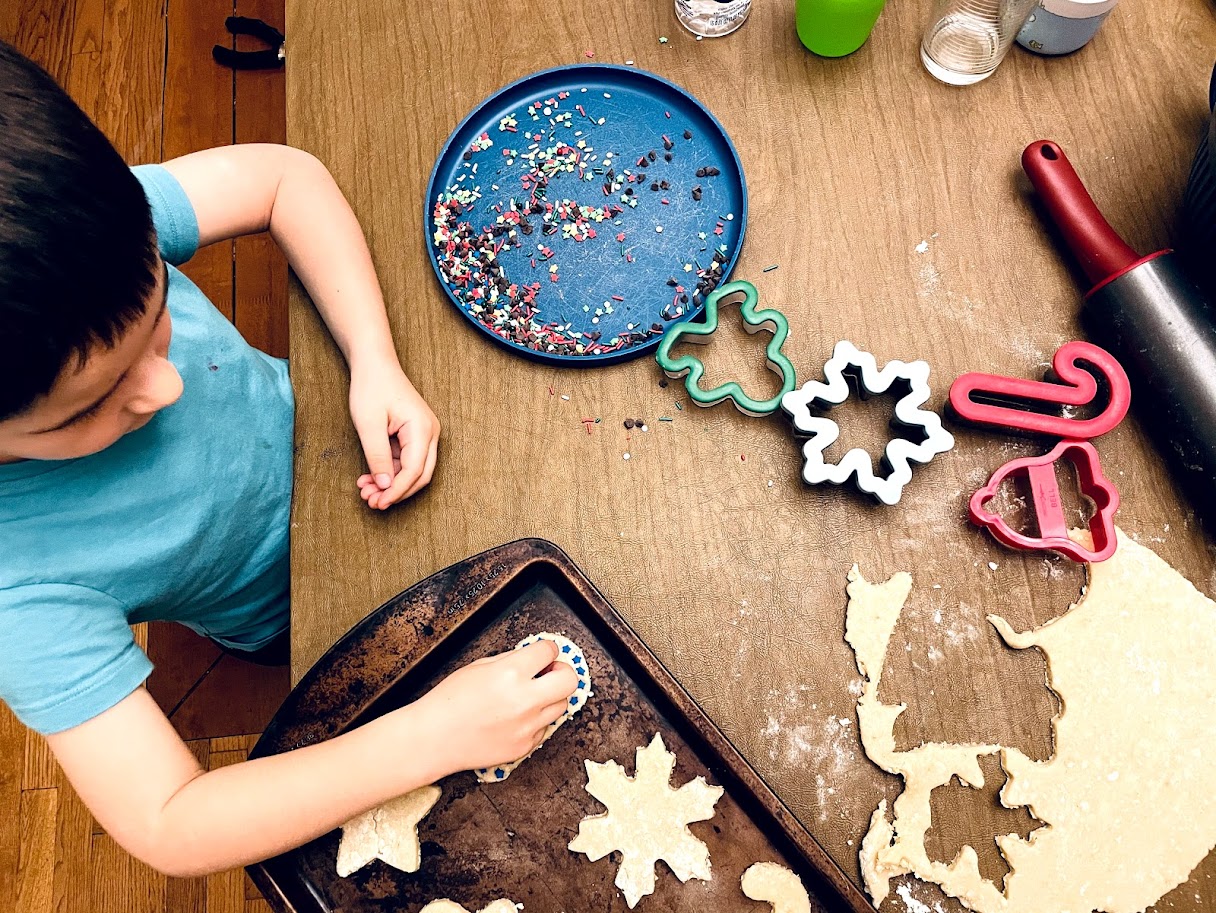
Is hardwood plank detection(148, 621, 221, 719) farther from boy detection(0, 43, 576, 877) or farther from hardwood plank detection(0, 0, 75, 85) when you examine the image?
hardwood plank detection(0, 0, 75, 85)

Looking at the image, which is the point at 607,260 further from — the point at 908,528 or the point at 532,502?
the point at 908,528

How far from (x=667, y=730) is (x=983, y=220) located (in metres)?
0.60

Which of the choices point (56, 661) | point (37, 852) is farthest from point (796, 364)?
point (37, 852)

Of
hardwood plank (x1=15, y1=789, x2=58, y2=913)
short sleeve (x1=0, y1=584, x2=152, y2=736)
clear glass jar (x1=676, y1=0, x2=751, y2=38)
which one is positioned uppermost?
clear glass jar (x1=676, y1=0, x2=751, y2=38)

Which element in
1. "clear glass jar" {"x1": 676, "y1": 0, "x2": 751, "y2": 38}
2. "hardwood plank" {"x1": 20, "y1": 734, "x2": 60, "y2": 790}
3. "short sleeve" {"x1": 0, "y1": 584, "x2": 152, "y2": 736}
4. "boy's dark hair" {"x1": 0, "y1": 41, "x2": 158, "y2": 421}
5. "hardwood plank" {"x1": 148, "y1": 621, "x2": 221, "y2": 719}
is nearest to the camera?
"boy's dark hair" {"x1": 0, "y1": 41, "x2": 158, "y2": 421}

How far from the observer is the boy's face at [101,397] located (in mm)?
564

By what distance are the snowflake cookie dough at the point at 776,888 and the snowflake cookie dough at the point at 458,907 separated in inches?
7.7

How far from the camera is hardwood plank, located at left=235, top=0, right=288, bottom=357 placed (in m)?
1.49

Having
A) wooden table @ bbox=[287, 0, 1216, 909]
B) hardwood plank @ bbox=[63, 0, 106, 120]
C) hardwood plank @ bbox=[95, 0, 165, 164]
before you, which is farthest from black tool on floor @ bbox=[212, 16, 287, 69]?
wooden table @ bbox=[287, 0, 1216, 909]

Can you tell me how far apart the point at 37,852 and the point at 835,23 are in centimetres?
166

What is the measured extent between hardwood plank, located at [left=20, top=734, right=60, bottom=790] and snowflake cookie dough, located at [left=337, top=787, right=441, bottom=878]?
974 mm

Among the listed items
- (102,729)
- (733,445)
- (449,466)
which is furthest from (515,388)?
(102,729)

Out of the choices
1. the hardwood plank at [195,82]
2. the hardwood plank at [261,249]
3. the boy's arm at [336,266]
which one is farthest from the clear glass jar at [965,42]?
the hardwood plank at [195,82]

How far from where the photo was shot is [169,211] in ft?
2.56
